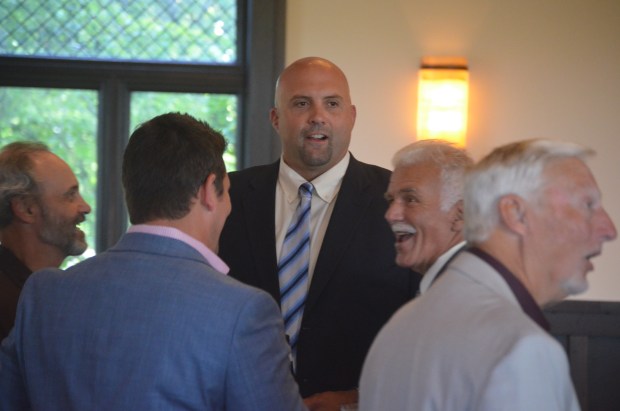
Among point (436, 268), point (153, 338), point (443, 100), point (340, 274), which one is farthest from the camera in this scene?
point (443, 100)

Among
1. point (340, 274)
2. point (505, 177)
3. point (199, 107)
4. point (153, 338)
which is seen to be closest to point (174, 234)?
point (153, 338)

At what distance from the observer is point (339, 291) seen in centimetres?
292

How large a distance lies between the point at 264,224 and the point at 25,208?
0.74m

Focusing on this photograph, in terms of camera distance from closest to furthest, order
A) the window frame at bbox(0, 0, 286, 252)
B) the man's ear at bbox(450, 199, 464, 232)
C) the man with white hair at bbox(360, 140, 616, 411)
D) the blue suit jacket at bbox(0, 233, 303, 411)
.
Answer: the man with white hair at bbox(360, 140, 616, 411), the blue suit jacket at bbox(0, 233, 303, 411), the man's ear at bbox(450, 199, 464, 232), the window frame at bbox(0, 0, 286, 252)

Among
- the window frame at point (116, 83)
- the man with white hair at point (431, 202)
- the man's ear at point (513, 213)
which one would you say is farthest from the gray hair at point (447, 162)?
the window frame at point (116, 83)

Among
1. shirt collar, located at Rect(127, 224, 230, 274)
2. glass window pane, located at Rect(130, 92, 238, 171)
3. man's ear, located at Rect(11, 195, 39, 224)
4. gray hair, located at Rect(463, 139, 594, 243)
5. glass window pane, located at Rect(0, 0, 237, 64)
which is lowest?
man's ear, located at Rect(11, 195, 39, 224)

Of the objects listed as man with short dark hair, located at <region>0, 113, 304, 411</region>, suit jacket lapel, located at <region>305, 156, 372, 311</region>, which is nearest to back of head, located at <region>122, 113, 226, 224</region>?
man with short dark hair, located at <region>0, 113, 304, 411</region>

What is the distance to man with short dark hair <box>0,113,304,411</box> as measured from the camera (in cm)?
179

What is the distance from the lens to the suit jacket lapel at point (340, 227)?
2908 mm

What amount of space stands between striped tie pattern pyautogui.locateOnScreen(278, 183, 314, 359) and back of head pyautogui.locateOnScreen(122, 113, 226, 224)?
3.41 feet

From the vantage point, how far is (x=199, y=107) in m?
4.64

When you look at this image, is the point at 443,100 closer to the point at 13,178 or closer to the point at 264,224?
A: the point at 264,224

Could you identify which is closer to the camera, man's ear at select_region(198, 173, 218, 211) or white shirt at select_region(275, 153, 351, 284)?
man's ear at select_region(198, 173, 218, 211)

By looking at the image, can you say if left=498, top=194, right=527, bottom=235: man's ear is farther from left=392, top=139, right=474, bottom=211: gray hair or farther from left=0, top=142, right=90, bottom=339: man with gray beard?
left=0, top=142, right=90, bottom=339: man with gray beard
